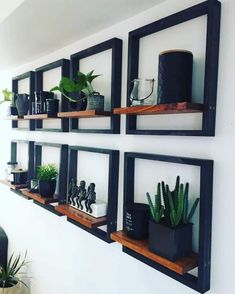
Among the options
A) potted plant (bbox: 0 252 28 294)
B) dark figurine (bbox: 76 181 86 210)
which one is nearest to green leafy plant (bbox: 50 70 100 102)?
dark figurine (bbox: 76 181 86 210)

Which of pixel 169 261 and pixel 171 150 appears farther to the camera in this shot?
pixel 171 150

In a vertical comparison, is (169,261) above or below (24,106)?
below

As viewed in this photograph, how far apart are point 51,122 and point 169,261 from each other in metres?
1.31

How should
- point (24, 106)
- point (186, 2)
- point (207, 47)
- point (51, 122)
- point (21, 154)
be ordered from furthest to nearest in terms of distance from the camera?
point (21, 154), point (24, 106), point (51, 122), point (186, 2), point (207, 47)

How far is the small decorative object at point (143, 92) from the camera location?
1068mm

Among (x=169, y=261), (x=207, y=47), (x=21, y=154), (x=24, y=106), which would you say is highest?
(x=207, y=47)

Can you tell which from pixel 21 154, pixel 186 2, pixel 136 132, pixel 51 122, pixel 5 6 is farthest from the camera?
pixel 21 154

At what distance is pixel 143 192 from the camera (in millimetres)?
1185

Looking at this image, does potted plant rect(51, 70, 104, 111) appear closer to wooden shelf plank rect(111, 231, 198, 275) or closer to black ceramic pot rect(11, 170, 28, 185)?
wooden shelf plank rect(111, 231, 198, 275)

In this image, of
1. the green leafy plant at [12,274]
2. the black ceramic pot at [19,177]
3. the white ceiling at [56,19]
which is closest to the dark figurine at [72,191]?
the black ceramic pot at [19,177]

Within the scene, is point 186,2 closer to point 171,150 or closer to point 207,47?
point 207,47

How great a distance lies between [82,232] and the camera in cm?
155

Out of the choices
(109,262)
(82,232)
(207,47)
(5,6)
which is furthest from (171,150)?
(5,6)

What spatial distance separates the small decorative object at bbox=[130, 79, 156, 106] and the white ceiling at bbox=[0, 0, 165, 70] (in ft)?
1.07
